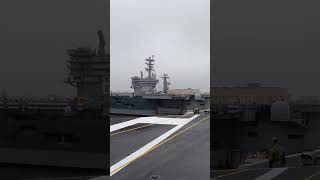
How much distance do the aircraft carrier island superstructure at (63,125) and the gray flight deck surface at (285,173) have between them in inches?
99.8

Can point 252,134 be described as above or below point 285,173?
above

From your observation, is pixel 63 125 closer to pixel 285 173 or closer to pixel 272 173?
pixel 272 173

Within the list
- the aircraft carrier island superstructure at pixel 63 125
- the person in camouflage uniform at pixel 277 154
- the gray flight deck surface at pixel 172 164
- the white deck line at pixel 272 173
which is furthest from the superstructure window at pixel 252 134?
the aircraft carrier island superstructure at pixel 63 125

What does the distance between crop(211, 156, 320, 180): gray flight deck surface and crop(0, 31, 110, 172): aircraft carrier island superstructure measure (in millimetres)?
2535

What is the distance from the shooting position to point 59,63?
698cm

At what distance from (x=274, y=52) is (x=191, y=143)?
827 centimetres

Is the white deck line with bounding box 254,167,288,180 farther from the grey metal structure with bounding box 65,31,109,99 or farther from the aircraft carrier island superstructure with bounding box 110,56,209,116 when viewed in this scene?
the aircraft carrier island superstructure with bounding box 110,56,209,116

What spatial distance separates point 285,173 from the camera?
22.3 feet

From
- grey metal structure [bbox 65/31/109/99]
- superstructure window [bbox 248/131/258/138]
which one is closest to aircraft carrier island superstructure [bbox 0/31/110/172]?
grey metal structure [bbox 65/31/109/99]

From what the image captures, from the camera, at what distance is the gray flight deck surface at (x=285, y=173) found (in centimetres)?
674

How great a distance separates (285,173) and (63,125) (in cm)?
472

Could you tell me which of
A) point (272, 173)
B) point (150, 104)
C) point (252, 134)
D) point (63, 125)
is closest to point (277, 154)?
point (272, 173)

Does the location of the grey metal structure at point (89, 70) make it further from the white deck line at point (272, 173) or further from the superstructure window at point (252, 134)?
the white deck line at point (272, 173)

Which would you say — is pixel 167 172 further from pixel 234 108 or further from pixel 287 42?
pixel 287 42
